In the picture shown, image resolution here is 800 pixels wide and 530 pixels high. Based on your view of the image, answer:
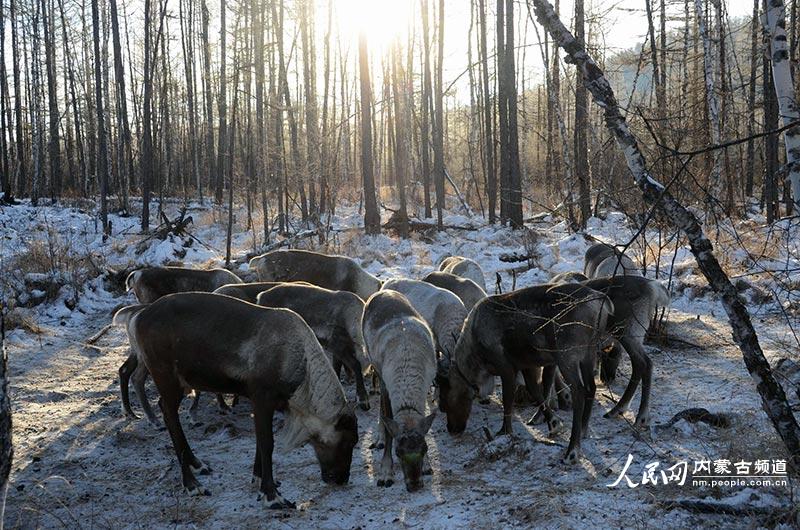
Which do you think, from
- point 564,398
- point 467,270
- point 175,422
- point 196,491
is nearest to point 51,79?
point 467,270

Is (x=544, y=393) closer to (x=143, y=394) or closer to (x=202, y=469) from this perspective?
(x=202, y=469)

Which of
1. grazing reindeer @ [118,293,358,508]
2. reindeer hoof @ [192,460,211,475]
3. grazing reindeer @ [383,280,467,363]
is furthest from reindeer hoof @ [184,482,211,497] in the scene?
grazing reindeer @ [383,280,467,363]

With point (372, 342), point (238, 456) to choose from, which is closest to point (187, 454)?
point (238, 456)

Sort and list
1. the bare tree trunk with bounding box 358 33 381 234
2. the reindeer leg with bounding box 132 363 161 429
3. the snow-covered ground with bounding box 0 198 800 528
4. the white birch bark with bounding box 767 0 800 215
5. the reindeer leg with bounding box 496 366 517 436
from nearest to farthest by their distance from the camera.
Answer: the snow-covered ground with bounding box 0 198 800 528 → the white birch bark with bounding box 767 0 800 215 → the reindeer leg with bounding box 496 366 517 436 → the reindeer leg with bounding box 132 363 161 429 → the bare tree trunk with bounding box 358 33 381 234

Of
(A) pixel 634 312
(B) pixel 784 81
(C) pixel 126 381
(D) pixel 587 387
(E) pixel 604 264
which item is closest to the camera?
(D) pixel 587 387

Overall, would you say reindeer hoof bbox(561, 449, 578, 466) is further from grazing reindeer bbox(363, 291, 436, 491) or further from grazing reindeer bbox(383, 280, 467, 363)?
grazing reindeer bbox(383, 280, 467, 363)

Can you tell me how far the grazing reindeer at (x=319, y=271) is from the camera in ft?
35.2

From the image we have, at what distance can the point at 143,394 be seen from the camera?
716cm

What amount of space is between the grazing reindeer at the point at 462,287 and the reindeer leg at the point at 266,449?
14.0 ft

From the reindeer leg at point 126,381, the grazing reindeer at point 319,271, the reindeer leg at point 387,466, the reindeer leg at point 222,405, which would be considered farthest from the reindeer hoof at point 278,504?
the grazing reindeer at point 319,271

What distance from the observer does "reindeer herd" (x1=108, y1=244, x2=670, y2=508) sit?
5.39 meters

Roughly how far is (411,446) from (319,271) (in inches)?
237

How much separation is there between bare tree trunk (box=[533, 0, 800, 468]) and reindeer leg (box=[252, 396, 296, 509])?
135 inches

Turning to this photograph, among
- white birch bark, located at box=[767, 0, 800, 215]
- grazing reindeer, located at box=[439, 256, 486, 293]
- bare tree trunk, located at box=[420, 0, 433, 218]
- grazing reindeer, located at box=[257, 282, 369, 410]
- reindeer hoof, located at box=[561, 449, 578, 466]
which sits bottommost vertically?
reindeer hoof, located at box=[561, 449, 578, 466]
